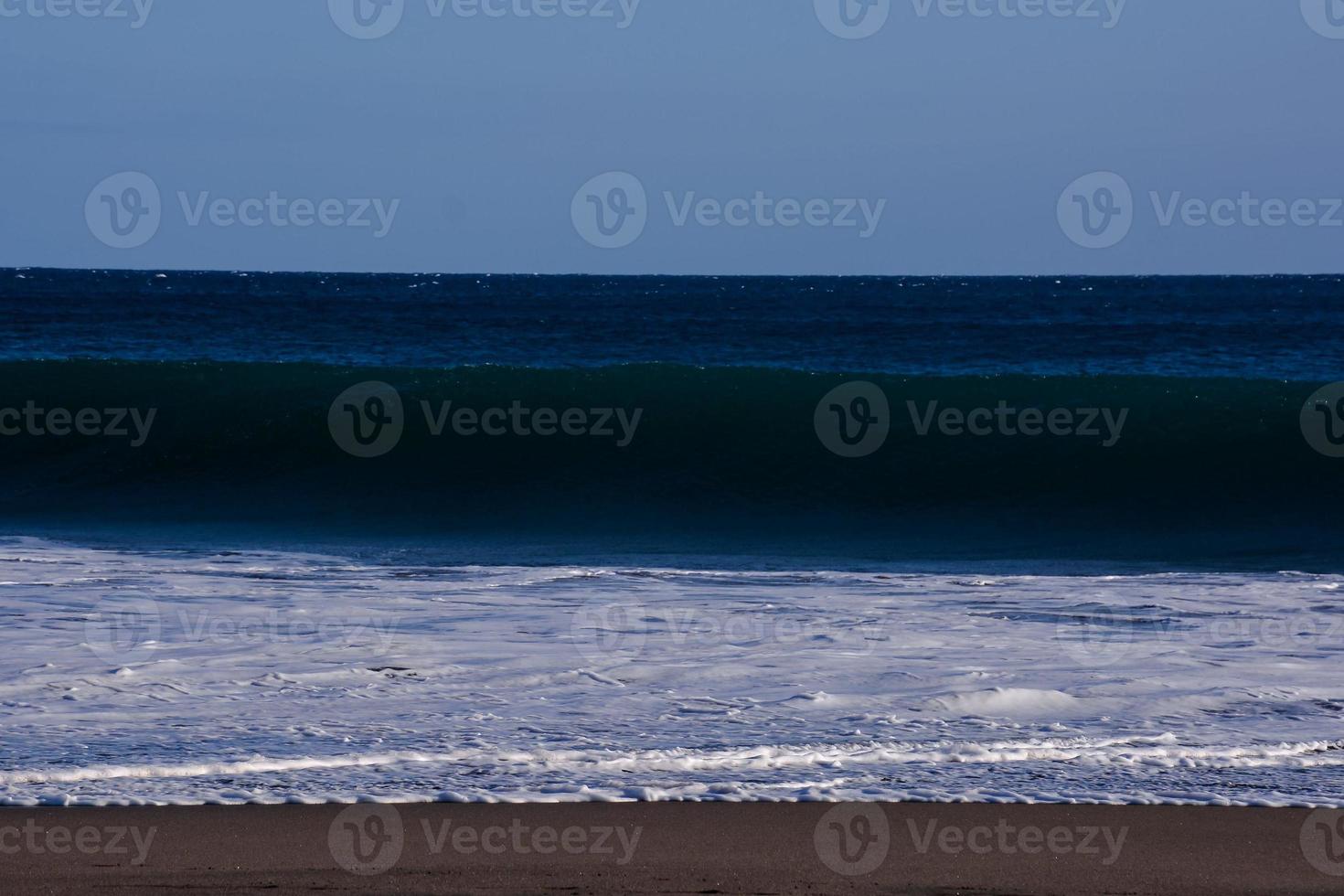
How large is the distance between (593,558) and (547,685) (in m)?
3.97

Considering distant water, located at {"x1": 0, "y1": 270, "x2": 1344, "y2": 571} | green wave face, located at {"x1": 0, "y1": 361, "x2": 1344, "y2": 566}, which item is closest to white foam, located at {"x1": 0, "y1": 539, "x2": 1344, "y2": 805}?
distant water, located at {"x1": 0, "y1": 270, "x2": 1344, "y2": 571}

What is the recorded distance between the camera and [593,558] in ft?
30.1

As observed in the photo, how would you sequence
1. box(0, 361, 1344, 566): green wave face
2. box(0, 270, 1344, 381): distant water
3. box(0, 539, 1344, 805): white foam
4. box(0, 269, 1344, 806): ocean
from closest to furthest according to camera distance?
box(0, 539, 1344, 805): white foam, box(0, 269, 1344, 806): ocean, box(0, 361, 1344, 566): green wave face, box(0, 270, 1344, 381): distant water

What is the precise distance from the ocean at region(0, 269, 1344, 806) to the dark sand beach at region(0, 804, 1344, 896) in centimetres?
→ 16

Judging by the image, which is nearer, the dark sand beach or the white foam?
the dark sand beach

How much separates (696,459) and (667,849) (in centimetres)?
1120

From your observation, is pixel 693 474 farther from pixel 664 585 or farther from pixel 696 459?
pixel 664 585

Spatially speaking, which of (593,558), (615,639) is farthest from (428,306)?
(615,639)

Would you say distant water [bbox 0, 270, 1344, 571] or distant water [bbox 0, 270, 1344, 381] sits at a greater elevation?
distant water [bbox 0, 270, 1344, 381]

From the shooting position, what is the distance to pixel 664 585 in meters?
7.79

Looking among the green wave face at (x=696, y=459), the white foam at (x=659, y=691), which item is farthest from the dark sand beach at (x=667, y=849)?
the green wave face at (x=696, y=459)

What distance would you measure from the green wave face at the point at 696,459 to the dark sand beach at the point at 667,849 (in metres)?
6.06

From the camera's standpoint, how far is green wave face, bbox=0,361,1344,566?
464 inches

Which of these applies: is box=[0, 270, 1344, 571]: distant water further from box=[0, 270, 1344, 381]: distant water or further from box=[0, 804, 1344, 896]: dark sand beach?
box=[0, 804, 1344, 896]: dark sand beach
